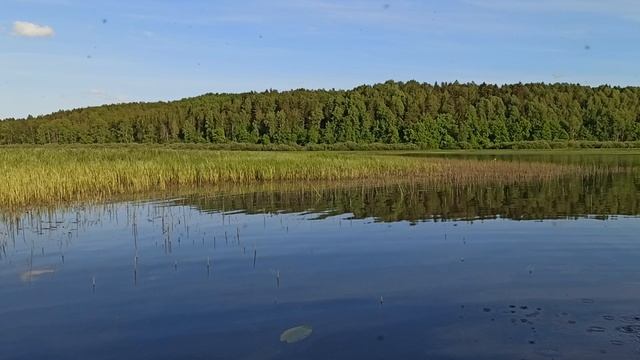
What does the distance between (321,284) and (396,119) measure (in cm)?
10913

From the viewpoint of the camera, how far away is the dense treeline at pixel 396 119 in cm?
11025

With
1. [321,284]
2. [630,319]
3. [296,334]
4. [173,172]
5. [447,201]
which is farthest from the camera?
[173,172]

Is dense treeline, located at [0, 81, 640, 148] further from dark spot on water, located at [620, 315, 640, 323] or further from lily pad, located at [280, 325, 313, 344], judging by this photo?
lily pad, located at [280, 325, 313, 344]

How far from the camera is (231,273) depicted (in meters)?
10.6

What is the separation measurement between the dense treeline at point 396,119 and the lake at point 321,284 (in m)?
95.1

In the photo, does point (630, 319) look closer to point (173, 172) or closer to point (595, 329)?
point (595, 329)

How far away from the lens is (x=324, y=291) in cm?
927

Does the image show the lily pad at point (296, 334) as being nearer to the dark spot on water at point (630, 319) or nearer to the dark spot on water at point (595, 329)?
the dark spot on water at point (595, 329)

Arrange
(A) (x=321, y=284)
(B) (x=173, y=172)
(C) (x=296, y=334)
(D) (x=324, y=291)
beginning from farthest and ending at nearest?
(B) (x=173, y=172) → (A) (x=321, y=284) → (D) (x=324, y=291) → (C) (x=296, y=334)

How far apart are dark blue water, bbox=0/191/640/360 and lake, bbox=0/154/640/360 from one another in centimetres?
3

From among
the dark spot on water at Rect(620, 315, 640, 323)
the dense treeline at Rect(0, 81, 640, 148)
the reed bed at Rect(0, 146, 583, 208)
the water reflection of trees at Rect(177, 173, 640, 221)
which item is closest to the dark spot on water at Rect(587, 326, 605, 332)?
the dark spot on water at Rect(620, 315, 640, 323)

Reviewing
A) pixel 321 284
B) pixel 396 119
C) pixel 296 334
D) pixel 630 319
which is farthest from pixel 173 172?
pixel 396 119

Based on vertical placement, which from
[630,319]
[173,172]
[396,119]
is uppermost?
[396,119]

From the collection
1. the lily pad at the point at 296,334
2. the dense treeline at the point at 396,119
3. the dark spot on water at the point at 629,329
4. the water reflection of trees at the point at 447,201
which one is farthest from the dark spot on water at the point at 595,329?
the dense treeline at the point at 396,119
